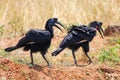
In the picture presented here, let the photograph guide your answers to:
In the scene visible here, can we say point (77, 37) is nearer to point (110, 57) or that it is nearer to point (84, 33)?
point (84, 33)

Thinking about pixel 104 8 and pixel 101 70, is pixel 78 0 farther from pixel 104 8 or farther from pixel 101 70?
pixel 101 70

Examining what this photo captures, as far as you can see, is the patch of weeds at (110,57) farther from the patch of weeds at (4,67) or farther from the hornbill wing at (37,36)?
the patch of weeds at (4,67)

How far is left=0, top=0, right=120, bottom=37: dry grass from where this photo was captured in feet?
54.1

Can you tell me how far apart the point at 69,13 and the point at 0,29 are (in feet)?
10.6

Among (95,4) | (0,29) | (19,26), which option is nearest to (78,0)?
(95,4)

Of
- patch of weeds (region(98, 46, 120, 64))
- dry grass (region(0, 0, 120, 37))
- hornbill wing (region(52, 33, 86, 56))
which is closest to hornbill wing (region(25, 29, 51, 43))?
hornbill wing (region(52, 33, 86, 56))

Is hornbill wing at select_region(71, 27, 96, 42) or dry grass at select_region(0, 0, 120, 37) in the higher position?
hornbill wing at select_region(71, 27, 96, 42)

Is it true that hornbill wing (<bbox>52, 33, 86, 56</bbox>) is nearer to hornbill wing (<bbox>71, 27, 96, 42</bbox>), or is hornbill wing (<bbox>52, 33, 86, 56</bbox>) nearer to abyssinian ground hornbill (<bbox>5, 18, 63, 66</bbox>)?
hornbill wing (<bbox>71, 27, 96, 42</bbox>)

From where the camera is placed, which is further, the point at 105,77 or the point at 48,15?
the point at 48,15

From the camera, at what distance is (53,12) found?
16938 millimetres

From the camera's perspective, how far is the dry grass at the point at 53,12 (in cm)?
1650

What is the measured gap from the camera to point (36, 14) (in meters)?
16.8

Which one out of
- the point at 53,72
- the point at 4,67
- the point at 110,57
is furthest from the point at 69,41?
the point at 4,67

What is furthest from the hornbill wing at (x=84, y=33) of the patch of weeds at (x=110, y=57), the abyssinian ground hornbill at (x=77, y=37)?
the patch of weeds at (x=110, y=57)
